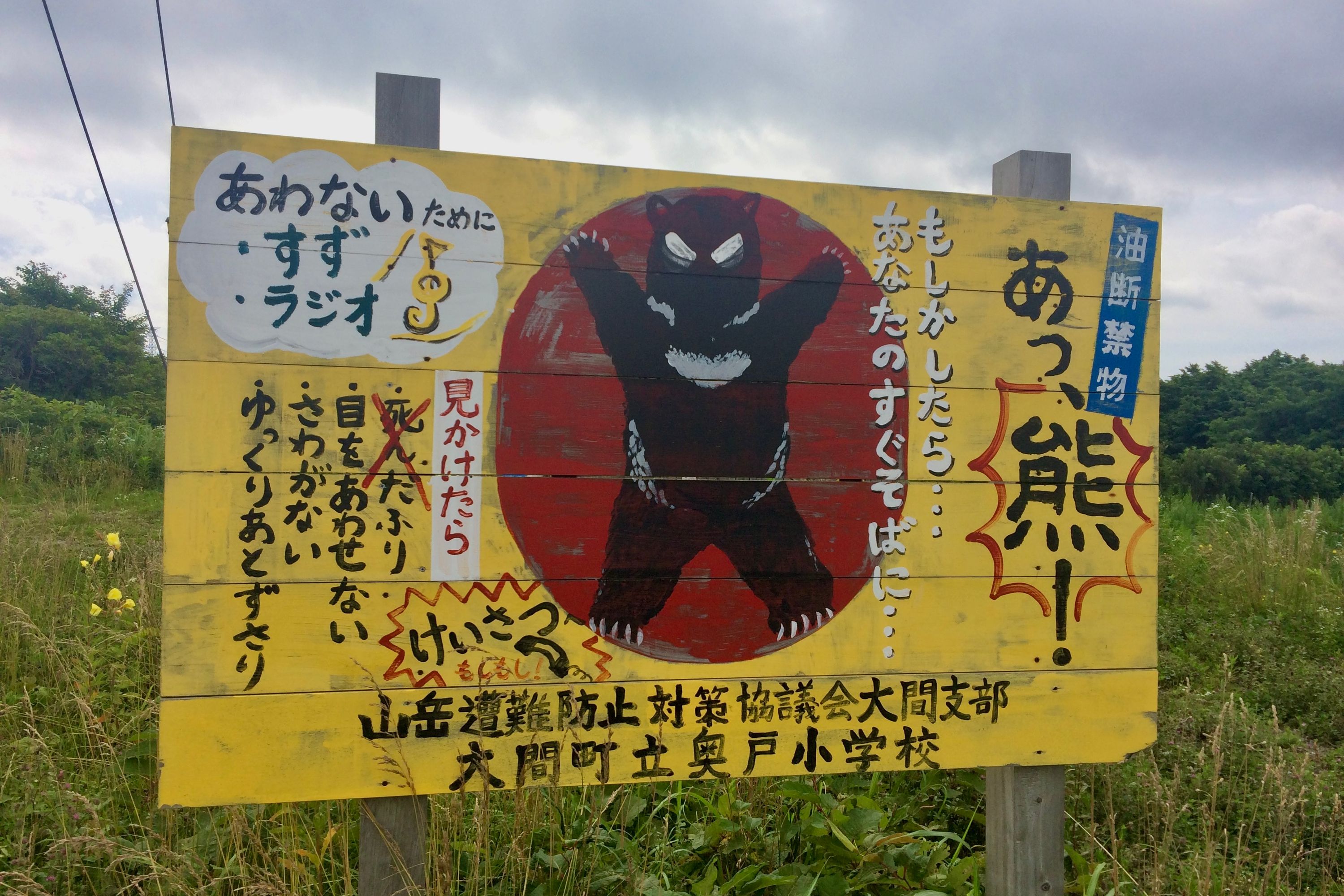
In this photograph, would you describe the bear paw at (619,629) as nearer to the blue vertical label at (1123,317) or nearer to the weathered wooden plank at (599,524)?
the weathered wooden plank at (599,524)

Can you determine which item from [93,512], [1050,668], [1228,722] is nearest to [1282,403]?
[1228,722]

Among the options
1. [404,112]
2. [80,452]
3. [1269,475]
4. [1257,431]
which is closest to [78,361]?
[80,452]

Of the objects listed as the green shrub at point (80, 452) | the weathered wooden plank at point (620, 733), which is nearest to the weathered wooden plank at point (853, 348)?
the weathered wooden plank at point (620, 733)

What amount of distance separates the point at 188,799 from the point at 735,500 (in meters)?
1.40

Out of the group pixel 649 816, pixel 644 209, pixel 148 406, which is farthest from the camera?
pixel 148 406

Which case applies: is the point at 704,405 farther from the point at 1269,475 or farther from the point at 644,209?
the point at 1269,475

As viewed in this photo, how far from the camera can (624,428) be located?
1861mm

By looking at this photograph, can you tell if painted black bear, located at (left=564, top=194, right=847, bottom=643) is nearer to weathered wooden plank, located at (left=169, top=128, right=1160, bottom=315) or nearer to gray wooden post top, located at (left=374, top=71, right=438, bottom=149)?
weathered wooden plank, located at (left=169, top=128, right=1160, bottom=315)

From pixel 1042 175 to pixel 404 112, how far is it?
168cm

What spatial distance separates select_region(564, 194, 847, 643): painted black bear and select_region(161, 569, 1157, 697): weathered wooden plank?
62 mm

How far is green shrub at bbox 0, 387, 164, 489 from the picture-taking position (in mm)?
7723

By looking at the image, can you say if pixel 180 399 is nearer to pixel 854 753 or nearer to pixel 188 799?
pixel 188 799

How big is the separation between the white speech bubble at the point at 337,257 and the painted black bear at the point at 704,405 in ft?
0.88

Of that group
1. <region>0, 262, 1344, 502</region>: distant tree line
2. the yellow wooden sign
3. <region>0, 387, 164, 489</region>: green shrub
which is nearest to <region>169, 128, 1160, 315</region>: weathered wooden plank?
the yellow wooden sign
